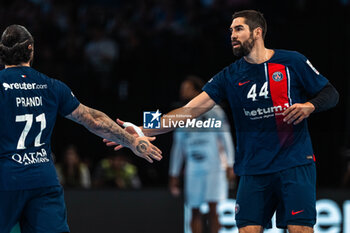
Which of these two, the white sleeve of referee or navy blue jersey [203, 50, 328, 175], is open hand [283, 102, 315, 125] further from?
the white sleeve of referee

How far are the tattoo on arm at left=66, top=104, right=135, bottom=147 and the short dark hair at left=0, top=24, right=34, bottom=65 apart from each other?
613 mm

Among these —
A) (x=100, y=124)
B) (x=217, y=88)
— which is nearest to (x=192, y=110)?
(x=217, y=88)

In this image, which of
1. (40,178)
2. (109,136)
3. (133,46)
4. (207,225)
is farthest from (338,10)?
(40,178)

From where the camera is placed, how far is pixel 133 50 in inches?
448

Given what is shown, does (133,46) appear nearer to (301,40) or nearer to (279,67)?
(301,40)

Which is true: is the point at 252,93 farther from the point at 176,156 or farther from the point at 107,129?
the point at 176,156

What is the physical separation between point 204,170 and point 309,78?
4.20 metres

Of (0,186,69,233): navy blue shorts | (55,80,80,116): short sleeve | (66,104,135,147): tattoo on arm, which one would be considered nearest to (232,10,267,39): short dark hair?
(66,104,135,147): tattoo on arm

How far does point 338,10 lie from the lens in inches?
428

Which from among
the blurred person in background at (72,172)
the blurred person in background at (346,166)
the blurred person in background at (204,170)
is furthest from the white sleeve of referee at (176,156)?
the blurred person in background at (346,166)

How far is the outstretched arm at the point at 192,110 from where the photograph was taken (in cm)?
560

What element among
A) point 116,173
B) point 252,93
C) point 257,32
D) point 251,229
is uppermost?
point 257,32

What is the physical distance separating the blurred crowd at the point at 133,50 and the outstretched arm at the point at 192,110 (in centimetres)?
243

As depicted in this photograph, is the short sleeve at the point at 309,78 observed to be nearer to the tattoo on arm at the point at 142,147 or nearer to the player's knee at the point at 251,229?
the player's knee at the point at 251,229
